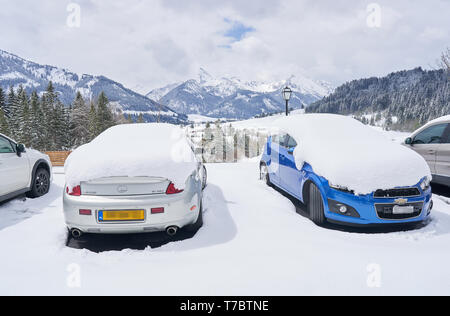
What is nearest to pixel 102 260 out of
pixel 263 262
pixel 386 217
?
pixel 263 262

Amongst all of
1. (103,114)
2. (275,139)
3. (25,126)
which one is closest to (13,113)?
(25,126)

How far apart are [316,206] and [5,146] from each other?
5872 mm

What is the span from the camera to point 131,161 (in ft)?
11.3

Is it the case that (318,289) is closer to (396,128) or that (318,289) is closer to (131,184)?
(131,184)

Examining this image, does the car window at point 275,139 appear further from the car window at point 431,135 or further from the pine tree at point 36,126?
the pine tree at point 36,126

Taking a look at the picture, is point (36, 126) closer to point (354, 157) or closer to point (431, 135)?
point (354, 157)

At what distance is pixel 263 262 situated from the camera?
313 cm

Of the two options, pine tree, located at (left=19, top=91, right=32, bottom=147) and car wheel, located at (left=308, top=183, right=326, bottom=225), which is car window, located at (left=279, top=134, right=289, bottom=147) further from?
pine tree, located at (left=19, top=91, right=32, bottom=147)

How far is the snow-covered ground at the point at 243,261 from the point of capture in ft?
8.79

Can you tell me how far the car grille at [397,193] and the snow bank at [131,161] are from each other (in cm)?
263

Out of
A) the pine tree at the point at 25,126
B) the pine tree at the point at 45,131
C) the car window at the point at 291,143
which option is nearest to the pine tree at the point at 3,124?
the pine tree at the point at 25,126

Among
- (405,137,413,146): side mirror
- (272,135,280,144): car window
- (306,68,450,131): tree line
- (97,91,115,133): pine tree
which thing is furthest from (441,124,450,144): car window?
(306,68,450,131): tree line

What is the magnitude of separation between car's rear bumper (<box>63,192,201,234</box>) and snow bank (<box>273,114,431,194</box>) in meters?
2.29

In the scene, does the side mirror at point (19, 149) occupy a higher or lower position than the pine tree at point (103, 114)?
lower
